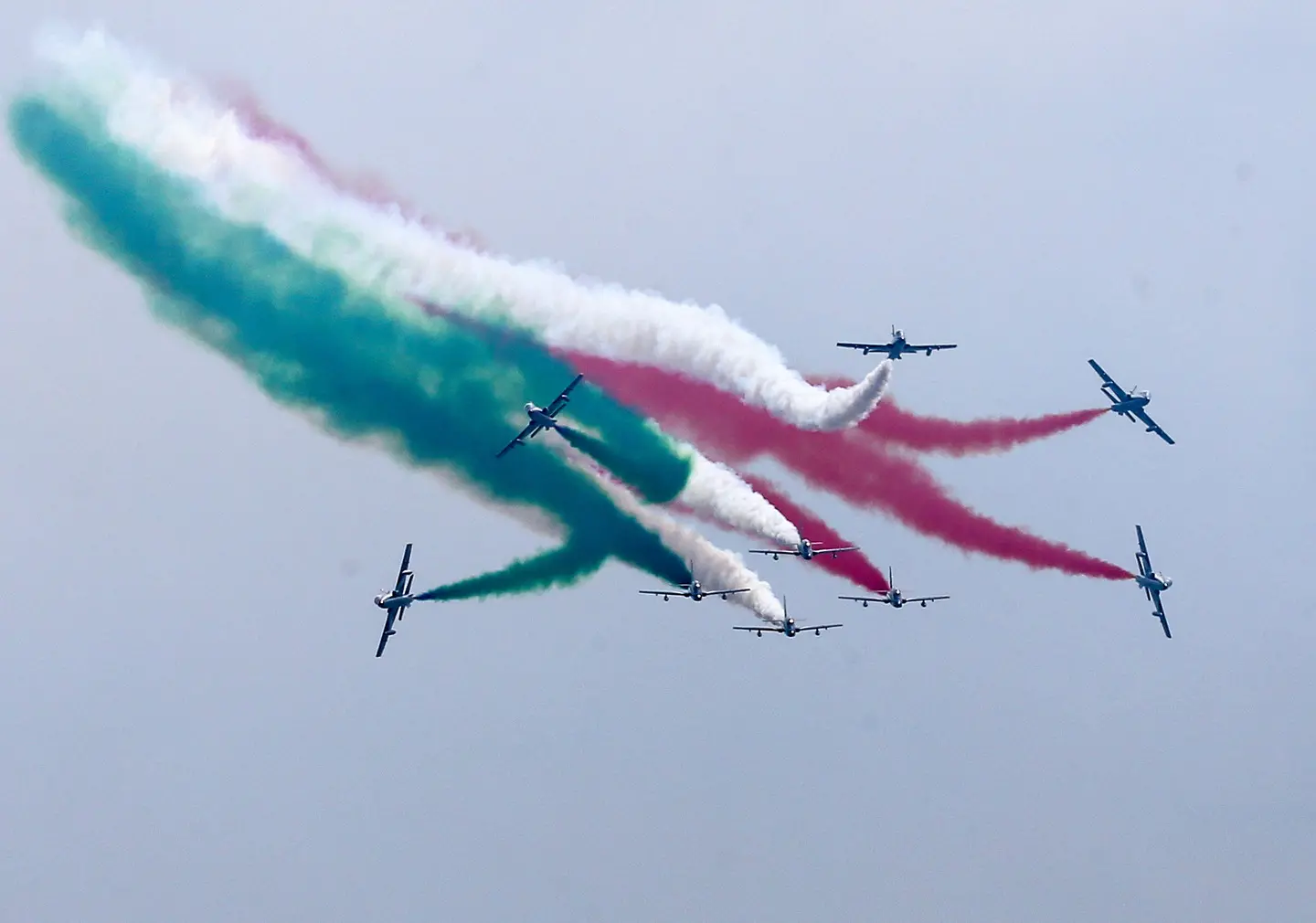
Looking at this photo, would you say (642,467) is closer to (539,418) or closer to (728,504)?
(728,504)

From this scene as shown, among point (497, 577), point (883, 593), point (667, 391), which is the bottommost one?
point (497, 577)

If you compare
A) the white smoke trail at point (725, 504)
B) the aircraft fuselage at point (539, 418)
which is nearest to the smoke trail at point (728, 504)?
the white smoke trail at point (725, 504)

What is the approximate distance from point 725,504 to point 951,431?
31.5ft

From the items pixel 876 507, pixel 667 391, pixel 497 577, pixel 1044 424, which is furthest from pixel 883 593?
pixel 497 577

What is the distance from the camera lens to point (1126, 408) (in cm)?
5591

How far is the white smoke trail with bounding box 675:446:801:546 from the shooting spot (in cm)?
4694

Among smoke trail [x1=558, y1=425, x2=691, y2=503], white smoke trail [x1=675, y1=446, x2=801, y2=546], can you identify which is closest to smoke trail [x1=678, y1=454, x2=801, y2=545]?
white smoke trail [x1=675, y1=446, x2=801, y2=546]

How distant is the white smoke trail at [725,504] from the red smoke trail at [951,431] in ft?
16.8

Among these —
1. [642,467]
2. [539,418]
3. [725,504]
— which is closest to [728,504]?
[725,504]

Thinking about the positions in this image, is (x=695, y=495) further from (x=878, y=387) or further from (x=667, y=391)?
(x=878, y=387)

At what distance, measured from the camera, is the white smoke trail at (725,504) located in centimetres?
4694

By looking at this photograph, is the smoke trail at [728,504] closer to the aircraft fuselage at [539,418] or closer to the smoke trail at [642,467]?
the smoke trail at [642,467]

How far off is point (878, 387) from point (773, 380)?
3.65 metres

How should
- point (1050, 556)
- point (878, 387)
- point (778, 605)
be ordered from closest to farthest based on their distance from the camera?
point (878, 387), point (778, 605), point (1050, 556)
